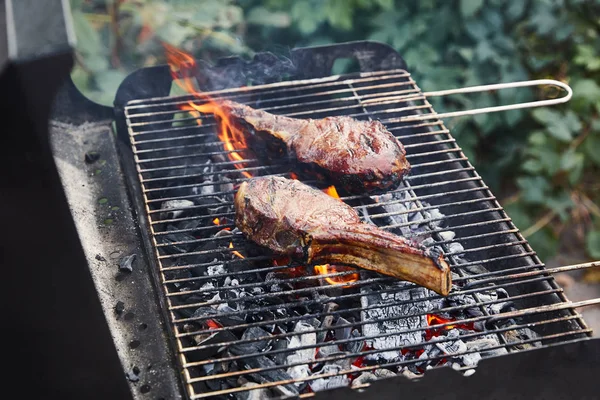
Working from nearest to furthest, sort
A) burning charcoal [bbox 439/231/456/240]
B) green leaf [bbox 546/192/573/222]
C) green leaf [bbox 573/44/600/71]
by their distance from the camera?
burning charcoal [bbox 439/231/456/240]
green leaf [bbox 573/44/600/71]
green leaf [bbox 546/192/573/222]

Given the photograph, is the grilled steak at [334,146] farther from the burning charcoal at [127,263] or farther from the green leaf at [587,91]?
the green leaf at [587,91]

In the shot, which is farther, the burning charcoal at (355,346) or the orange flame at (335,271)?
the orange flame at (335,271)

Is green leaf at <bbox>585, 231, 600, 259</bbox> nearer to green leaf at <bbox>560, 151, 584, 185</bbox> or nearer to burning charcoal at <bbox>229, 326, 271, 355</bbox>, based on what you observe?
green leaf at <bbox>560, 151, 584, 185</bbox>

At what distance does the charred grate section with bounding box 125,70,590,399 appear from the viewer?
2.59m

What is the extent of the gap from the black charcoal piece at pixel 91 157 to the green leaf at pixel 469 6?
3.49m

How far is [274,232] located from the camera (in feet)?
9.50

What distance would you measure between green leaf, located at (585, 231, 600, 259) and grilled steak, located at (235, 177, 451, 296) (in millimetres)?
→ 3648

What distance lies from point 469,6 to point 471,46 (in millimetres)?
561

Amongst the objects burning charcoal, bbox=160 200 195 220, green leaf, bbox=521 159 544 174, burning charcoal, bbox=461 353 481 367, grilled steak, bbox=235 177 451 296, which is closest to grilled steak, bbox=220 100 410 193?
grilled steak, bbox=235 177 451 296

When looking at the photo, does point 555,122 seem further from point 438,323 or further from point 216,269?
point 216,269

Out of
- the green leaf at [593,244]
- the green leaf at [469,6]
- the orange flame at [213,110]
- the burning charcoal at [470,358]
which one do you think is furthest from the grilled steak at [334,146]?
the green leaf at [593,244]

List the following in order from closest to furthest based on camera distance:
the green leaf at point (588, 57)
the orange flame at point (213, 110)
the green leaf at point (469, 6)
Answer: the orange flame at point (213, 110)
the green leaf at point (469, 6)
the green leaf at point (588, 57)

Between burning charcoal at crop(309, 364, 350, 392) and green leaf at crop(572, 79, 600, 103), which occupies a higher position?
green leaf at crop(572, 79, 600, 103)

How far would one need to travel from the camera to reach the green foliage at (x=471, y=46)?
5.42 meters
